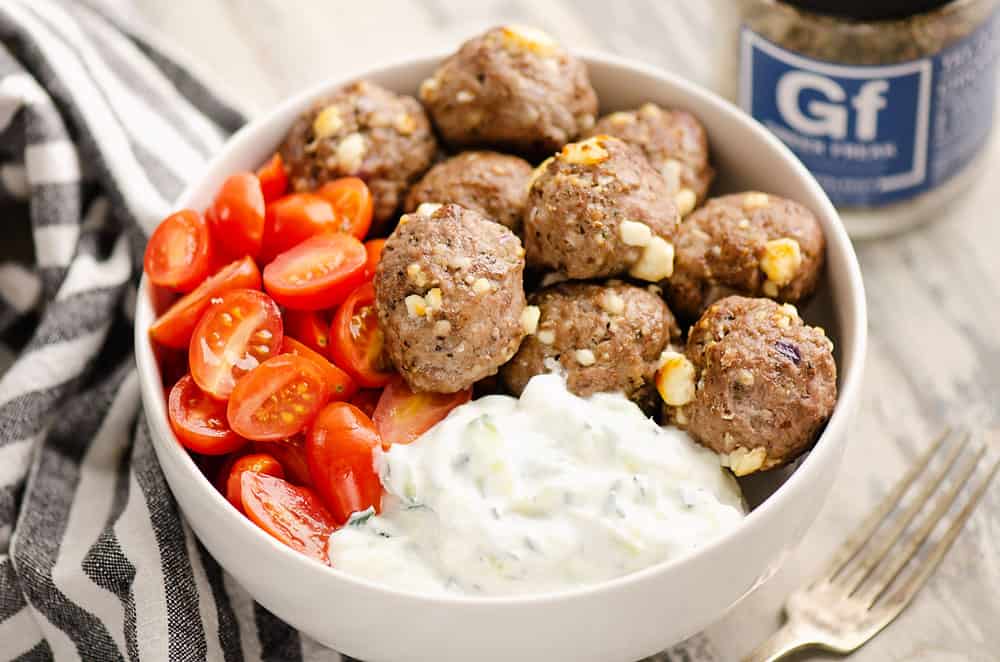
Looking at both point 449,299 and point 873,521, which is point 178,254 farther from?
point 873,521

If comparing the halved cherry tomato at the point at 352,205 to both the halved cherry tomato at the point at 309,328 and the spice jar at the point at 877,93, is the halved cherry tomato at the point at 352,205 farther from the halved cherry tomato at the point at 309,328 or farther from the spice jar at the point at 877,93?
the spice jar at the point at 877,93

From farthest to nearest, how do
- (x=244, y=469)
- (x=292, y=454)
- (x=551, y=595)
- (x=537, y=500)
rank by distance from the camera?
(x=292, y=454) < (x=244, y=469) < (x=537, y=500) < (x=551, y=595)

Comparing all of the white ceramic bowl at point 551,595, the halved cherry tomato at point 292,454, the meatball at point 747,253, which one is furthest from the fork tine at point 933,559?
the halved cherry tomato at point 292,454

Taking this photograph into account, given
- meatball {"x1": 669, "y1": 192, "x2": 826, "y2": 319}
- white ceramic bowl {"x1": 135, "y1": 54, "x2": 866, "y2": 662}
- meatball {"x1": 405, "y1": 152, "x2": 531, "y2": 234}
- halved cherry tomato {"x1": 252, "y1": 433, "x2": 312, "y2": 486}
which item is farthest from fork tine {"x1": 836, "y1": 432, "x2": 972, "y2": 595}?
halved cherry tomato {"x1": 252, "y1": 433, "x2": 312, "y2": 486}

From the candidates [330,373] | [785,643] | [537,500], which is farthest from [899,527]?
[330,373]

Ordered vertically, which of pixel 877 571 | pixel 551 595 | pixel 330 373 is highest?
pixel 330 373

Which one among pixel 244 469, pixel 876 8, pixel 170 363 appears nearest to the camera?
pixel 244 469
